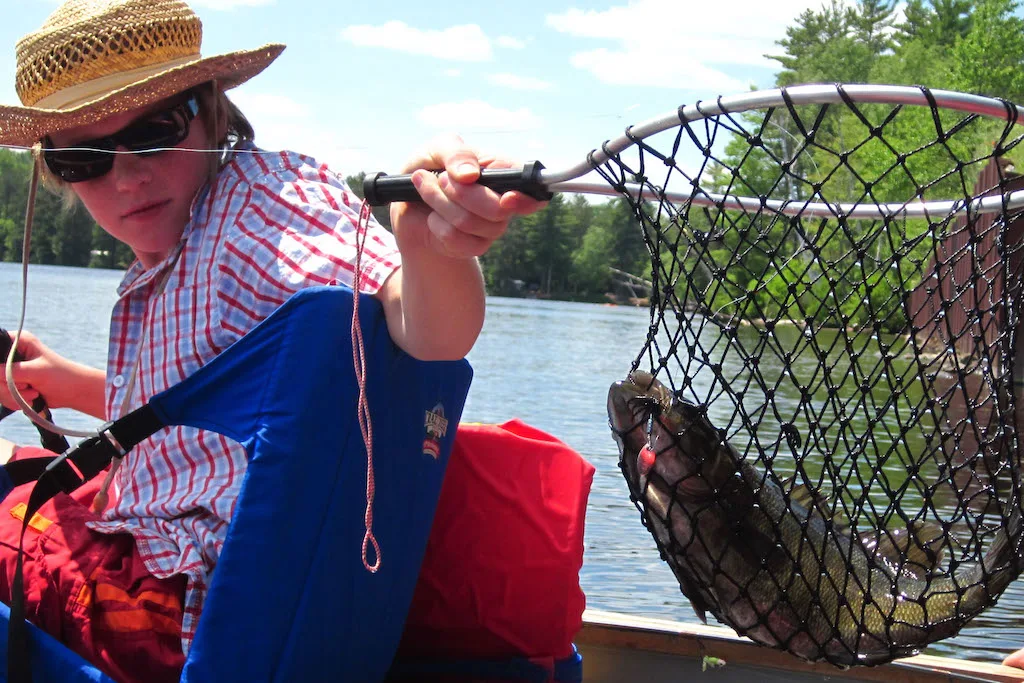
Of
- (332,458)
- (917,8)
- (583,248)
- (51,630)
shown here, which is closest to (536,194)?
(332,458)

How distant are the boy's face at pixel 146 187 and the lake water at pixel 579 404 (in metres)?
5.24

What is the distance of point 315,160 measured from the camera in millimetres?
2467

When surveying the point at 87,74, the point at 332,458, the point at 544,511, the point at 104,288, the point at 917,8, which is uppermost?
the point at 917,8

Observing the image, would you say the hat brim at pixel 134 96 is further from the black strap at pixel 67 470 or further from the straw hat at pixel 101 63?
the black strap at pixel 67 470

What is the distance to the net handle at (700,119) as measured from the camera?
63.3 inches

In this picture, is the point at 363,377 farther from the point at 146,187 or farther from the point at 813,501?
the point at 813,501

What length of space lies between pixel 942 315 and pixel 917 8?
72.7 metres

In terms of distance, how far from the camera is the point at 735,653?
126 inches

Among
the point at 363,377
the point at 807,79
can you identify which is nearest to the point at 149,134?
the point at 363,377

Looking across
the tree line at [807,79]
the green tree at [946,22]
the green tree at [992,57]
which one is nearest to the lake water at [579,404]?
the tree line at [807,79]

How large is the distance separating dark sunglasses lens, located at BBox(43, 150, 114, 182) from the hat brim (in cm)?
6

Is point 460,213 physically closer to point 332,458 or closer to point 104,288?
point 332,458

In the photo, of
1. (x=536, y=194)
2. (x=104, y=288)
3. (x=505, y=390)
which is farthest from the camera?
(x=104, y=288)

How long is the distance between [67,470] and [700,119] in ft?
5.24
